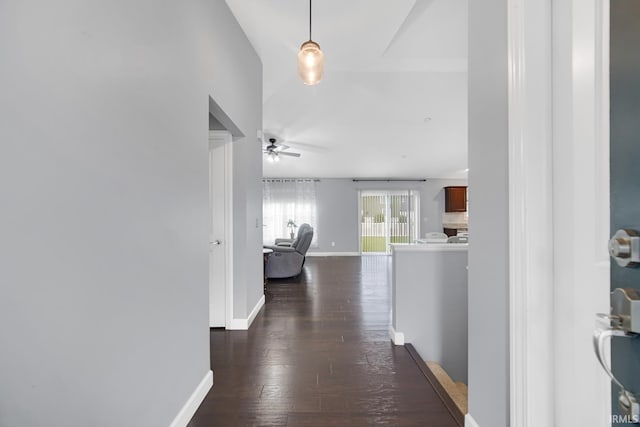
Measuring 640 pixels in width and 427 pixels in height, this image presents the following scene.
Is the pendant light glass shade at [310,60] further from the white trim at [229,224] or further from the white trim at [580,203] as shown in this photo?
the white trim at [580,203]

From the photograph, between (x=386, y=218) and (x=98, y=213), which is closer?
(x=98, y=213)

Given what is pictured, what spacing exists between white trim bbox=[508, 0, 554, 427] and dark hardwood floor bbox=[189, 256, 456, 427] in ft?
2.55

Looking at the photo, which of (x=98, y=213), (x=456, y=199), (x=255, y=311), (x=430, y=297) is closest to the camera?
(x=98, y=213)

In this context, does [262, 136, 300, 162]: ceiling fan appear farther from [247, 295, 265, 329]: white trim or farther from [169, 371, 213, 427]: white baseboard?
[169, 371, 213, 427]: white baseboard

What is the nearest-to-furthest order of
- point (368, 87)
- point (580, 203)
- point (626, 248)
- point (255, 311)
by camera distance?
point (626, 248) → point (580, 203) → point (255, 311) → point (368, 87)

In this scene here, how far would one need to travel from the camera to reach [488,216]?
4.13 feet

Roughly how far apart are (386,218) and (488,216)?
7407 mm

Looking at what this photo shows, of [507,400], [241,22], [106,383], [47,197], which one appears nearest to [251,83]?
[241,22]

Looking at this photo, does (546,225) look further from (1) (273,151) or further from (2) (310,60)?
(1) (273,151)

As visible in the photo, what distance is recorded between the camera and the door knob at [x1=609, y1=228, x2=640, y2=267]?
0.56 meters

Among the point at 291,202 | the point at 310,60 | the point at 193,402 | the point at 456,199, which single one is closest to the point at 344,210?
the point at 291,202

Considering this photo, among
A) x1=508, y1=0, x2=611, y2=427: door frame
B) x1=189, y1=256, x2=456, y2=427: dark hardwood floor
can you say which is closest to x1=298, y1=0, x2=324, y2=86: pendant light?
x1=508, y1=0, x2=611, y2=427: door frame

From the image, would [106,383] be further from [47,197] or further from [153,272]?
[47,197]

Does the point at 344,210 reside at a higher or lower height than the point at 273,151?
lower
